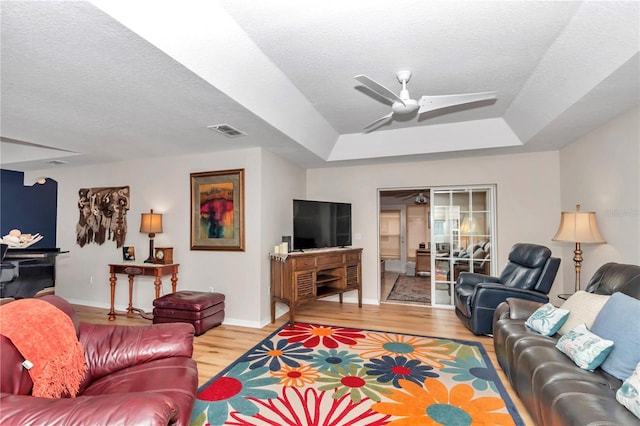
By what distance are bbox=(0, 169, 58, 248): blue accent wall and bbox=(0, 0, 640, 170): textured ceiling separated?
2770mm

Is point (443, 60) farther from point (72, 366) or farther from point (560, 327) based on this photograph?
point (72, 366)

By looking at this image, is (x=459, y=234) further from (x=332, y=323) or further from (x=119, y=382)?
(x=119, y=382)

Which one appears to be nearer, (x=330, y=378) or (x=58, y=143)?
(x=330, y=378)

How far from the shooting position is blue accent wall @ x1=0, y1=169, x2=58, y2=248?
222 inches

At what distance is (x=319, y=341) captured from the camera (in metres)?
3.60

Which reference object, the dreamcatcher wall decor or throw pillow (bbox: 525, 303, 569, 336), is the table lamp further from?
throw pillow (bbox: 525, 303, 569, 336)

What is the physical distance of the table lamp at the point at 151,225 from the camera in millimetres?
4547

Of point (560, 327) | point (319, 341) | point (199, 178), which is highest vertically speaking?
point (199, 178)

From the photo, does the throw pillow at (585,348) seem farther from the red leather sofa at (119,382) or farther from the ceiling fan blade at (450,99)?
the red leather sofa at (119,382)

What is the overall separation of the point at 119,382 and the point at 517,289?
371cm

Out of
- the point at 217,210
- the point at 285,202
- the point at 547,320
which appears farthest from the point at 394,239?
the point at 547,320

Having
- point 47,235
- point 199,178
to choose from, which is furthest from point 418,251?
point 47,235

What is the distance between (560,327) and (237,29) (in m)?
3.25

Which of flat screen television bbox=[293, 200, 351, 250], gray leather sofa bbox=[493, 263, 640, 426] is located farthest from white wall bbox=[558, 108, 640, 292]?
flat screen television bbox=[293, 200, 351, 250]
